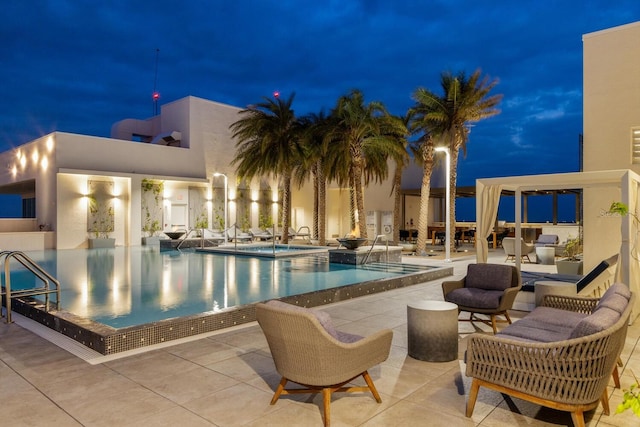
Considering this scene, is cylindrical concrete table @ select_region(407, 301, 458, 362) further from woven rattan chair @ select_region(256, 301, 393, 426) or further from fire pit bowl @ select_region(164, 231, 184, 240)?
fire pit bowl @ select_region(164, 231, 184, 240)

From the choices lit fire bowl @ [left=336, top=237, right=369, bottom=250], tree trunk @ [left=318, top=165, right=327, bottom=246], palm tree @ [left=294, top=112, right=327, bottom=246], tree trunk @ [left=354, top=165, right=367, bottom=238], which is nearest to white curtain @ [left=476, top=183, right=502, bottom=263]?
lit fire bowl @ [left=336, top=237, right=369, bottom=250]

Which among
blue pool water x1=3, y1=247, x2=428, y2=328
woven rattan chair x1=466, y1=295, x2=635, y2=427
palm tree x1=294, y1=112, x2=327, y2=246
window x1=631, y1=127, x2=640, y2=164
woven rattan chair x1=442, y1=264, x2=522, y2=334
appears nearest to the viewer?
woven rattan chair x1=466, y1=295, x2=635, y2=427

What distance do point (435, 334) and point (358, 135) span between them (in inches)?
505

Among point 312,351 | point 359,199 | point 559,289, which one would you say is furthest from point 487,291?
point 359,199

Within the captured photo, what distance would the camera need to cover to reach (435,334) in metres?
4.19

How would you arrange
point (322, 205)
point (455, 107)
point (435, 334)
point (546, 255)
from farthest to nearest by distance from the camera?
point (322, 205)
point (455, 107)
point (546, 255)
point (435, 334)

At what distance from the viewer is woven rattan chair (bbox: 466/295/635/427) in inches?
107

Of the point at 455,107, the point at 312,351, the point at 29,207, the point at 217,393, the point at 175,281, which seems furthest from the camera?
the point at 29,207

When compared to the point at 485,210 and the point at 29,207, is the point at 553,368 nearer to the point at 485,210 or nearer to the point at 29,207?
the point at 485,210

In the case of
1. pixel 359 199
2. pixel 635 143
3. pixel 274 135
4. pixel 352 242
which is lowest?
pixel 352 242

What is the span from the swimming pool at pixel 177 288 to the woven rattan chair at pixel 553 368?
3343 mm

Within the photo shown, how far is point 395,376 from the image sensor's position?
3826mm

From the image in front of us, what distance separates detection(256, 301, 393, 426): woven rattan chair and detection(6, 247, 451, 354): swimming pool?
86.6 inches

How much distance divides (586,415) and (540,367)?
62cm
